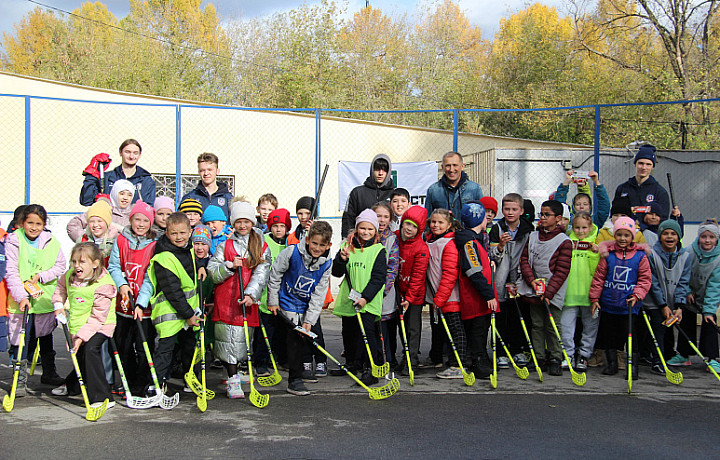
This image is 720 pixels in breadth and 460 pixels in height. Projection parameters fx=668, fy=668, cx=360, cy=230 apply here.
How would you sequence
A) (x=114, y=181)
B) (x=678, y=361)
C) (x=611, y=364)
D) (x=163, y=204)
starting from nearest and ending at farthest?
(x=163, y=204)
(x=611, y=364)
(x=114, y=181)
(x=678, y=361)

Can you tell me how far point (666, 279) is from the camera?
739 centimetres

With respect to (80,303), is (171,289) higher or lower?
higher

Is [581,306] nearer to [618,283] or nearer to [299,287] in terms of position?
[618,283]

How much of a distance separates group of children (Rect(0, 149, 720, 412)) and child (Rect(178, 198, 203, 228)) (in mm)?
20

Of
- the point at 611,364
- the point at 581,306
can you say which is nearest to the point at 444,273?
the point at 581,306

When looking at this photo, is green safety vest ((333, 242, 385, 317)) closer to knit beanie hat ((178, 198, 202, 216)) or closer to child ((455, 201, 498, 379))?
child ((455, 201, 498, 379))

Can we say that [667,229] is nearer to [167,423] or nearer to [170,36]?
[167,423]

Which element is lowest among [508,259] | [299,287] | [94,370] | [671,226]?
[94,370]

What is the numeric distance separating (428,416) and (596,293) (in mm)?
2635

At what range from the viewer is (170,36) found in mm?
37812

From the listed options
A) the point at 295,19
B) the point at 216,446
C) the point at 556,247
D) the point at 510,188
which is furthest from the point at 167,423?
the point at 295,19

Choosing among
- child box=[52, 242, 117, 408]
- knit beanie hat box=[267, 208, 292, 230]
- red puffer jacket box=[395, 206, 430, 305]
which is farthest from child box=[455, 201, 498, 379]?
child box=[52, 242, 117, 408]

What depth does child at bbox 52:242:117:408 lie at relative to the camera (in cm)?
547

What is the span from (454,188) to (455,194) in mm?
70
